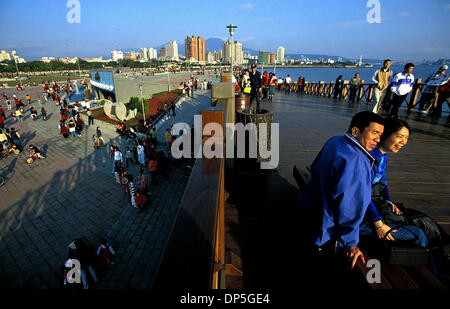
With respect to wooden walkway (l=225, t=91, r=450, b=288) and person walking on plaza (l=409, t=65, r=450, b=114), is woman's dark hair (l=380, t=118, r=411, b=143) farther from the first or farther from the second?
person walking on plaza (l=409, t=65, r=450, b=114)

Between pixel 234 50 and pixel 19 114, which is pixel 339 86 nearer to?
pixel 19 114

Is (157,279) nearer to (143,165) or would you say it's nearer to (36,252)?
(36,252)

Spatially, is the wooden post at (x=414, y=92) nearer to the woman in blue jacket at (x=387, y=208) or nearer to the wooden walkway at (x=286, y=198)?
the wooden walkway at (x=286, y=198)

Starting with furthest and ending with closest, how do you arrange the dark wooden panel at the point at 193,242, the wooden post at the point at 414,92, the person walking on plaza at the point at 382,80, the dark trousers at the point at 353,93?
1. the dark trousers at the point at 353,93
2. the wooden post at the point at 414,92
3. the person walking on plaza at the point at 382,80
4. the dark wooden panel at the point at 193,242

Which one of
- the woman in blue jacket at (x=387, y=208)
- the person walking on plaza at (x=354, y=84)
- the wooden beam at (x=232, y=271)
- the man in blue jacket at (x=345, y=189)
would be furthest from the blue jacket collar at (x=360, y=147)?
the person walking on plaza at (x=354, y=84)

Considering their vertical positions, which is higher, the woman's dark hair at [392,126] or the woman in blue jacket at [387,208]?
the woman's dark hair at [392,126]

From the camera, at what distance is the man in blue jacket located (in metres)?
1.71

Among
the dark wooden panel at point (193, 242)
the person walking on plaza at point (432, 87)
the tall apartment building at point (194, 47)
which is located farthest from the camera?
the tall apartment building at point (194, 47)

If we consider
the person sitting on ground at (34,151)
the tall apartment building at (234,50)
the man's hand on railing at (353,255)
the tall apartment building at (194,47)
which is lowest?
the person sitting on ground at (34,151)

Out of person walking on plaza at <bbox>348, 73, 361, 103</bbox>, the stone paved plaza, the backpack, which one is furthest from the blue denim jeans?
person walking on plaza at <bbox>348, 73, 361, 103</bbox>

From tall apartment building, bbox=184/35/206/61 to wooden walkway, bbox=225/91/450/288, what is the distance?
189 meters

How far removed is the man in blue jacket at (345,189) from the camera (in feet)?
5.61

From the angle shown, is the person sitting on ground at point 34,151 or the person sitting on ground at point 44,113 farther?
the person sitting on ground at point 44,113
